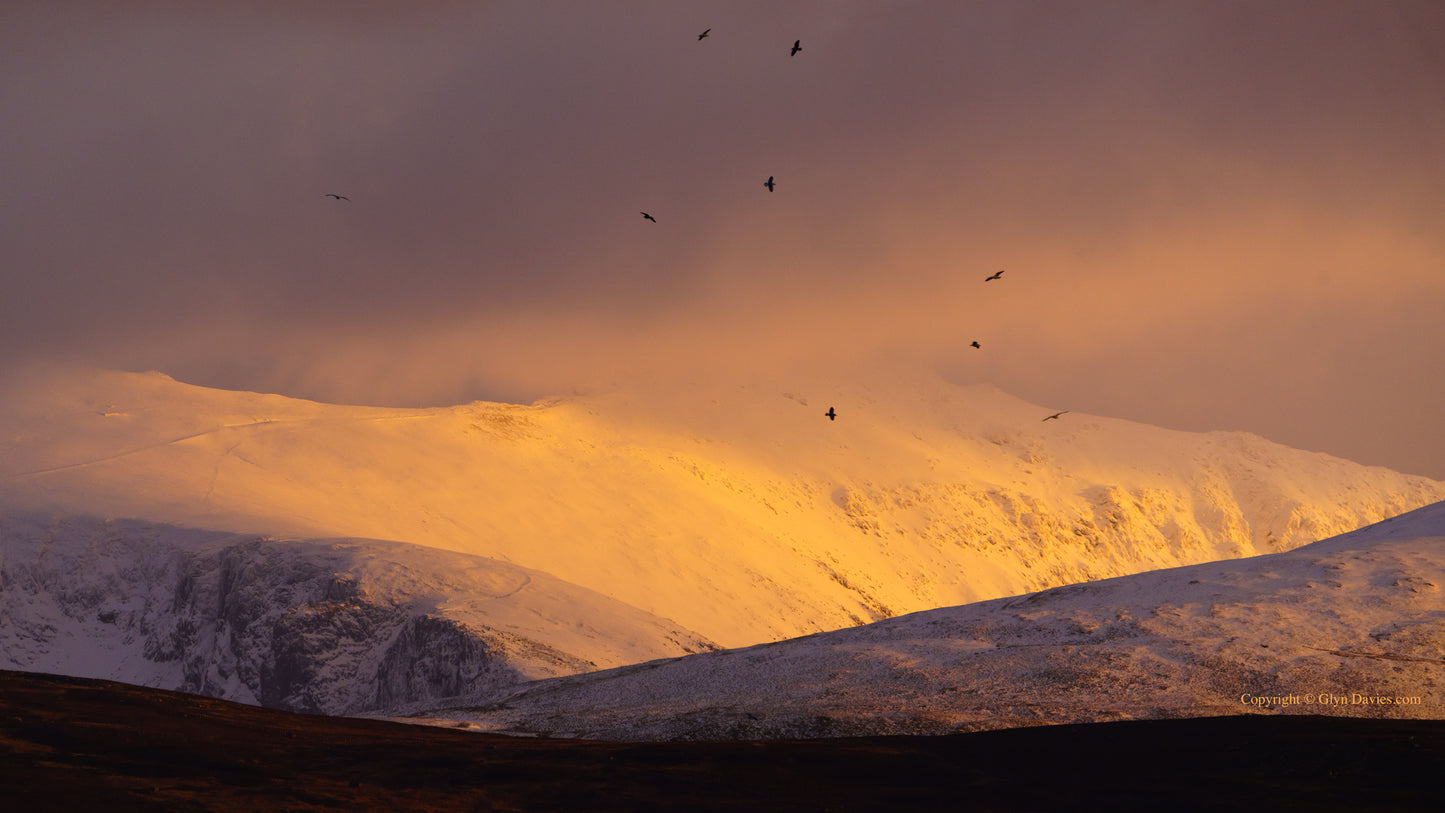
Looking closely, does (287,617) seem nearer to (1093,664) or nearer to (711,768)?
(711,768)

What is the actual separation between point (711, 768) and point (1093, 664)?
3108 cm

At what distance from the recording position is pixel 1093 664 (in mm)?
75375

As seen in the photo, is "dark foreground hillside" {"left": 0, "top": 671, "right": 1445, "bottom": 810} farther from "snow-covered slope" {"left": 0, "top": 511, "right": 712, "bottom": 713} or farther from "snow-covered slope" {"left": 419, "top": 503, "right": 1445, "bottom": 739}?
"snow-covered slope" {"left": 0, "top": 511, "right": 712, "bottom": 713}

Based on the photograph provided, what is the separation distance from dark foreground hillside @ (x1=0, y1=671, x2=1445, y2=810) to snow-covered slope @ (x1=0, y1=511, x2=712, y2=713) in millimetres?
55045

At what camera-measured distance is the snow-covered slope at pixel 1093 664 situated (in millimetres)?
67500

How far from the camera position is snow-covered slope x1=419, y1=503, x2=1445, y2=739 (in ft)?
221

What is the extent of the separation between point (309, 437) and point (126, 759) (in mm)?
147641

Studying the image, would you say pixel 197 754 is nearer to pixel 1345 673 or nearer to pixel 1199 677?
pixel 1199 677

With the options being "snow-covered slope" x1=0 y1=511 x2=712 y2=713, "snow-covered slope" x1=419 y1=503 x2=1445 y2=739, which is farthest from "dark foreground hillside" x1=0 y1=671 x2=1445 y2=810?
"snow-covered slope" x1=0 y1=511 x2=712 y2=713

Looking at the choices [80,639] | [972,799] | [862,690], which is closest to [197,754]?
[972,799]

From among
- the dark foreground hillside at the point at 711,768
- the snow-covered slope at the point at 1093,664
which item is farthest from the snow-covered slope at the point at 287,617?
the dark foreground hillside at the point at 711,768

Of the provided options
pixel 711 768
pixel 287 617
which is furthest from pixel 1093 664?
pixel 287 617

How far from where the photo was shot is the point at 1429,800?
44469 mm

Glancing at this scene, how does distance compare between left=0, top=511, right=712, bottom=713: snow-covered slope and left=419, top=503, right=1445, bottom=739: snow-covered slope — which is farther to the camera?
left=0, top=511, right=712, bottom=713: snow-covered slope
